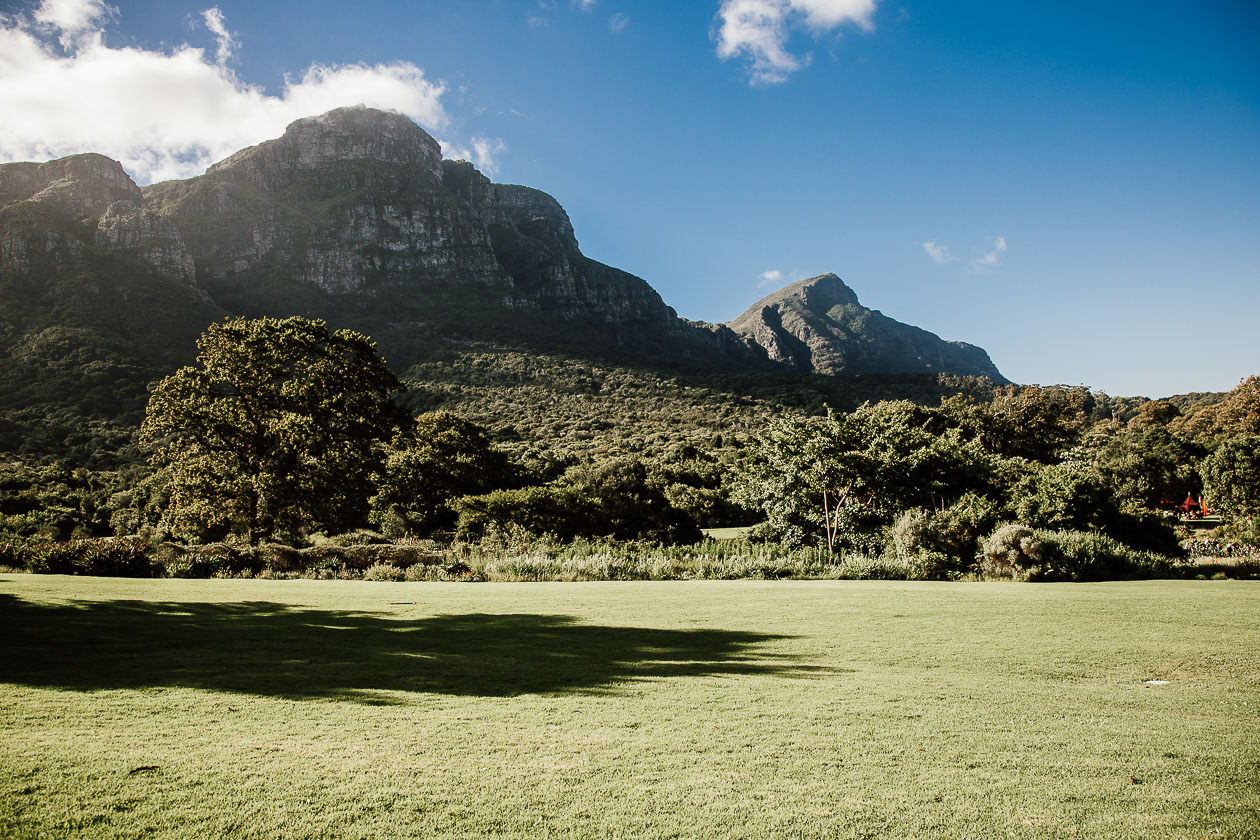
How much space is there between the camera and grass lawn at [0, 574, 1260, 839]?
3266mm

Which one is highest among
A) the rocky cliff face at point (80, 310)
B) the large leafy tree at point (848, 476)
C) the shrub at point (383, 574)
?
the rocky cliff face at point (80, 310)

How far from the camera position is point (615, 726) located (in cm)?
472

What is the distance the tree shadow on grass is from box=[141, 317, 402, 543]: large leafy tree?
12.4 m

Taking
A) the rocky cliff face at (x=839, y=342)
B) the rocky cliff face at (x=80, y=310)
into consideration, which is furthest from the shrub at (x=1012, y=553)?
the rocky cliff face at (x=839, y=342)

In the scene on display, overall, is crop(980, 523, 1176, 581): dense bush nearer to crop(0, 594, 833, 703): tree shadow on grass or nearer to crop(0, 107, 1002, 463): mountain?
crop(0, 594, 833, 703): tree shadow on grass

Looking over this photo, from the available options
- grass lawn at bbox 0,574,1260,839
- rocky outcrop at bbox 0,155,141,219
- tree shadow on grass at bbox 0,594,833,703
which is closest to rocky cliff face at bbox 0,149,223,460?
rocky outcrop at bbox 0,155,141,219

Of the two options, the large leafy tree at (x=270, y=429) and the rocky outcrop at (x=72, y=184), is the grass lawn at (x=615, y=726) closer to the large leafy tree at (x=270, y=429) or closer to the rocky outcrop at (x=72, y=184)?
the large leafy tree at (x=270, y=429)

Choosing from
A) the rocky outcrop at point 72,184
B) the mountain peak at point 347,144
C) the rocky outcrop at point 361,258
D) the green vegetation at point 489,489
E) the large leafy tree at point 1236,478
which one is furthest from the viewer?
the mountain peak at point 347,144

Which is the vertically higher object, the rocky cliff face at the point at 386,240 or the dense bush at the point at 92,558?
the rocky cliff face at the point at 386,240

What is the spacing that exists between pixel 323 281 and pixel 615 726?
113177mm

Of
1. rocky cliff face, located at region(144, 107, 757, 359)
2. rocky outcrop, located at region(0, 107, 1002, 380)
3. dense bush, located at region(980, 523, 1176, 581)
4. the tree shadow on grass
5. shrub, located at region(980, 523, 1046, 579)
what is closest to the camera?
the tree shadow on grass

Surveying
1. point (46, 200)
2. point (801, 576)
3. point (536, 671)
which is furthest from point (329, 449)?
point (46, 200)

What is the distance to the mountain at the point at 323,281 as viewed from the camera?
178ft

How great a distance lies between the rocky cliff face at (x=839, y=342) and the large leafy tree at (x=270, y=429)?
123864mm
